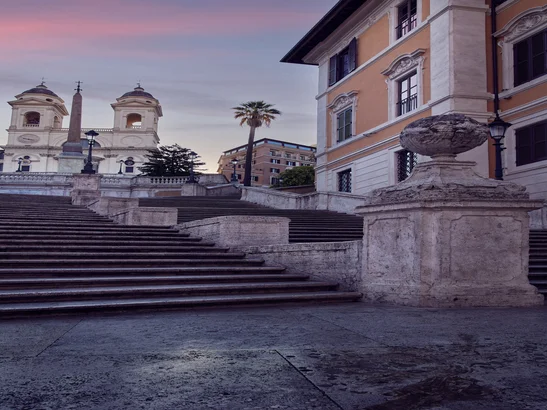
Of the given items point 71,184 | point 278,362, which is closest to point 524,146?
point 278,362

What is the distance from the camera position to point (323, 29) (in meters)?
26.5

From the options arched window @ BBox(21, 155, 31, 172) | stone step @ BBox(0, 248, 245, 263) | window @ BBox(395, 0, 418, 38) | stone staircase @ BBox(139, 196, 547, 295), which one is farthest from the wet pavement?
arched window @ BBox(21, 155, 31, 172)

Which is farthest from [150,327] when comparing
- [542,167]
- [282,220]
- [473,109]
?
[473,109]

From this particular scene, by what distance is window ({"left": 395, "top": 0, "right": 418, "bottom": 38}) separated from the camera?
67.9ft

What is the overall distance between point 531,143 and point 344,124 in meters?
11.2

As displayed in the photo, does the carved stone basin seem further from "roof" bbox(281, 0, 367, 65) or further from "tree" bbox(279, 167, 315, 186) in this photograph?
"tree" bbox(279, 167, 315, 186)

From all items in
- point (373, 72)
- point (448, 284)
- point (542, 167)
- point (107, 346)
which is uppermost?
point (373, 72)

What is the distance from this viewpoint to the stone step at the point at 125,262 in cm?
736

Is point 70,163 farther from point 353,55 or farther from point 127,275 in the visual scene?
point 127,275

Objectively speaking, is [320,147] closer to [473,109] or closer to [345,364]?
[473,109]

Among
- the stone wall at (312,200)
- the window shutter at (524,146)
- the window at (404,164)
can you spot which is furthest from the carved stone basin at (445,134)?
the window at (404,164)

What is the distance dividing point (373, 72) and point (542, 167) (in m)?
10.2

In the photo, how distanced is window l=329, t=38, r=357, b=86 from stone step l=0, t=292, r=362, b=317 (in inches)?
811

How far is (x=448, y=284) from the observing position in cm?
586
